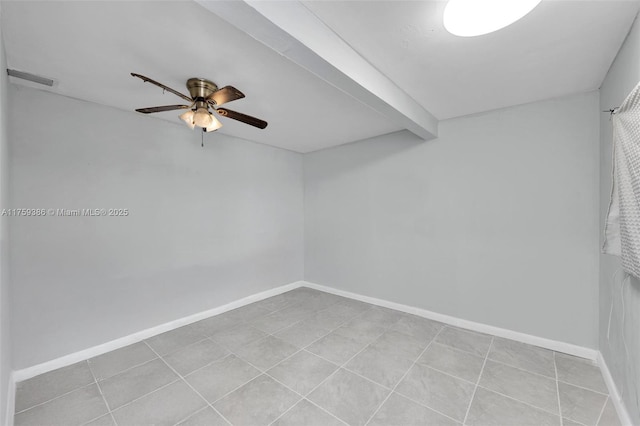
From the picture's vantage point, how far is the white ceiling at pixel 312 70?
1398 mm

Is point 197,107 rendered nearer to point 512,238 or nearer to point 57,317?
point 57,317

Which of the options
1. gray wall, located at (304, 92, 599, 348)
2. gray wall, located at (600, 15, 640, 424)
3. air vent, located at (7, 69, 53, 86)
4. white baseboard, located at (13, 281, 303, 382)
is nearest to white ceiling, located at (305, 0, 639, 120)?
gray wall, located at (600, 15, 640, 424)

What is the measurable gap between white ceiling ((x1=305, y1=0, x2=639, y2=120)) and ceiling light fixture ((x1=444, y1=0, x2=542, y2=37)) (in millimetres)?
88

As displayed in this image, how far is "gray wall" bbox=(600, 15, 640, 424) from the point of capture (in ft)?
4.80

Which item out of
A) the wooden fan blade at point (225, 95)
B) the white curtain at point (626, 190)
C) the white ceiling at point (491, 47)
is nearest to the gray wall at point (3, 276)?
the wooden fan blade at point (225, 95)

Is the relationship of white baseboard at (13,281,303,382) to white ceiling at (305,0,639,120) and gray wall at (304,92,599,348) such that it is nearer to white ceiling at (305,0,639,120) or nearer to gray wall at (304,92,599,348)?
gray wall at (304,92,599,348)

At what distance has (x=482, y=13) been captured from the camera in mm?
1305

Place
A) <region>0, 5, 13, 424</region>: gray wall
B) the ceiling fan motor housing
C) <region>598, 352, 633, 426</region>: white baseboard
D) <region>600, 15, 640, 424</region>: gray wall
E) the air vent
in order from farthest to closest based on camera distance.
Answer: the ceiling fan motor housing < the air vent < <region>598, 352, 633, 426</region>: white baseboard < <region>600, 15, 640, 424</region>: gray wall < <region>0, 5, 13, 424</region>: gray wall

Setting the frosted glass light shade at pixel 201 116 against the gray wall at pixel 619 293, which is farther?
the frosted glass light shade at pixel 201 116

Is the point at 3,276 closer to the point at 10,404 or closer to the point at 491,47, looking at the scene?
the point at 10,404

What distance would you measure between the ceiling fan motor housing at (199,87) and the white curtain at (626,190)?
2.59 m

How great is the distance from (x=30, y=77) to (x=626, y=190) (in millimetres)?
4023

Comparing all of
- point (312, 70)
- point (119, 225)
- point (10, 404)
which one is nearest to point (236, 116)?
point (312, 70)

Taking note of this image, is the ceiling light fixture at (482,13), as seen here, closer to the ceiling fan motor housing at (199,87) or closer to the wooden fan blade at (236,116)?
the wooden fan blade at (236,116)
